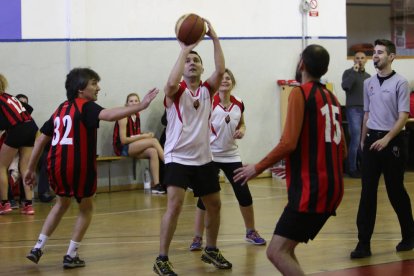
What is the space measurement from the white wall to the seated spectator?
42 centimetres

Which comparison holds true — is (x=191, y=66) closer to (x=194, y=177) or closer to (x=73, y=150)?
(x=194, y=177)

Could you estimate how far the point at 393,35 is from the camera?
17547mm

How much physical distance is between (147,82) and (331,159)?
8013mm

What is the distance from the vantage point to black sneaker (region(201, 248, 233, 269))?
641cm

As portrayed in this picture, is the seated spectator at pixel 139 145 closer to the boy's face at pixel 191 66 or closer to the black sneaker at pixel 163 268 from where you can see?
the boy's face at pixel 191 66

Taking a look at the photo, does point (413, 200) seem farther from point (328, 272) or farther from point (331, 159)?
point (331, 159)

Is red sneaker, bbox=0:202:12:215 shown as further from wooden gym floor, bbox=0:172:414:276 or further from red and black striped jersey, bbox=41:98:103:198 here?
red and black striped jersey, bbox=41:98:103:198

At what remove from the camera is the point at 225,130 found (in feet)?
24.7

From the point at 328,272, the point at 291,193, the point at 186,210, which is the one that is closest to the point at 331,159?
the point at 291,193

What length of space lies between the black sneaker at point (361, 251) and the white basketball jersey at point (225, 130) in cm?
139

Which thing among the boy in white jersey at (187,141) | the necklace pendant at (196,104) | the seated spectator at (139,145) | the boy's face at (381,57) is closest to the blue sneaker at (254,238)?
the boy in white jersey at (187,141)

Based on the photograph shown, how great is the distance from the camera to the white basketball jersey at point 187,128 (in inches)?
241

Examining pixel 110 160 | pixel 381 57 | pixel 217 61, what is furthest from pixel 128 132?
pixel 217 61

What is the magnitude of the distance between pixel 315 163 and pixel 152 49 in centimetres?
812
